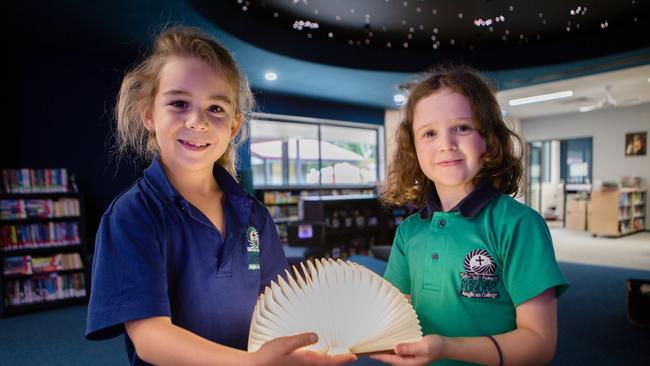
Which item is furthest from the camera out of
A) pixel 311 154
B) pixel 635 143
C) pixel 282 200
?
pixel 635 143

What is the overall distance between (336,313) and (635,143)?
41.9ft

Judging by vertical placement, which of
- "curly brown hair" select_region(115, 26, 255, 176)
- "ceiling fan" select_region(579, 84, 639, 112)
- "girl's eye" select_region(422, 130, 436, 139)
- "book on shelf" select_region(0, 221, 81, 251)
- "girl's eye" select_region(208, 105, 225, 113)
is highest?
"ceiling fan" select_region(579, 84, 639, 112)

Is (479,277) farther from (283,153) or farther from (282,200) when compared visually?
(283,153)

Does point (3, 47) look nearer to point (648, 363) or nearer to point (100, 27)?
point (100, 27)

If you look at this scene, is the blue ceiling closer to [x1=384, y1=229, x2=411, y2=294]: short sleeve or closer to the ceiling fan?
the ceiling fan

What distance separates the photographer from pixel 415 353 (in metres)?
0.55

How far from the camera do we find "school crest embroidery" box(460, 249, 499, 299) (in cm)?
78

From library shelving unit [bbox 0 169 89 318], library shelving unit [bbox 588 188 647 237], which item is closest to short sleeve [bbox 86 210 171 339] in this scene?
library shelving unit [bbox 0 169 89 318]

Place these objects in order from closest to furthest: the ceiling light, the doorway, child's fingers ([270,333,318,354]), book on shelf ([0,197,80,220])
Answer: child's fingers ([270,333,318,354]) → book on shelf ([0,197,80,220]) → the ceiling light → the doorway

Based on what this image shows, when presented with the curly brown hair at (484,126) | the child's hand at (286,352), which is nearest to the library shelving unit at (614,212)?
the curly brown hair at (484,126)

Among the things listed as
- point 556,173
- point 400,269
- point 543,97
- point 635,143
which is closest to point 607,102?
point 543,97

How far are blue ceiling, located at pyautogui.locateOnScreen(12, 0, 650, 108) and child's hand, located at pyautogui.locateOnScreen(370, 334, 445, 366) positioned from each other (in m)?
3.05

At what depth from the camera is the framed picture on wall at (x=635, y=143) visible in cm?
984

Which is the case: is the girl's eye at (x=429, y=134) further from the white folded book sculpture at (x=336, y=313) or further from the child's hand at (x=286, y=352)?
the child's hand at (x=286, y=352)
